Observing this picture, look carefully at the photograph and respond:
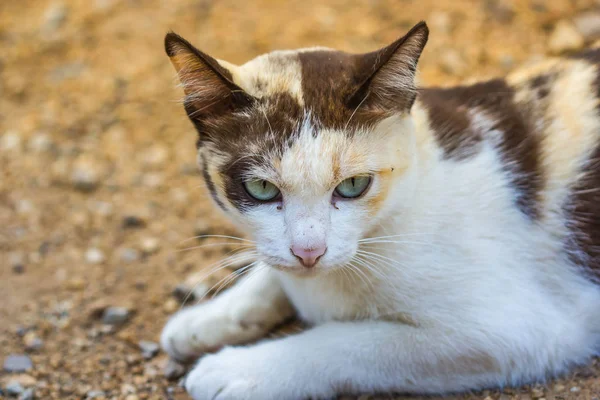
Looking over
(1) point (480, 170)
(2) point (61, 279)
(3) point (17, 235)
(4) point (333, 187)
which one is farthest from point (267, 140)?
(3) point (17, 235)

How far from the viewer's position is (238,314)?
274 cm

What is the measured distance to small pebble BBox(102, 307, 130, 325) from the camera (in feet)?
9.89

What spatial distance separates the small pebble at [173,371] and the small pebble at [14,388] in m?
0.53

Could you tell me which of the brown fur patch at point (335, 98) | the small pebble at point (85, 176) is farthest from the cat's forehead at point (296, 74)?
the small pebble at point (85, 176)

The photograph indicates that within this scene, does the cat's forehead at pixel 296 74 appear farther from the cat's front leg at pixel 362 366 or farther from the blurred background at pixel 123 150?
the blurred background at pixel 123 150

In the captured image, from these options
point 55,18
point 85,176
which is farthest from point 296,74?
point 55,18

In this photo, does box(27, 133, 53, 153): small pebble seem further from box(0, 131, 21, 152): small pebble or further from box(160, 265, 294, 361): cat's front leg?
box(160, 265, 294, 361): cat's front leg

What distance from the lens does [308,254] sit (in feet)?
6.55

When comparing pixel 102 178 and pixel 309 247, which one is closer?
pixel 309 247

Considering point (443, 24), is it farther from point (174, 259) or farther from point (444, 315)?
point (444, 315)

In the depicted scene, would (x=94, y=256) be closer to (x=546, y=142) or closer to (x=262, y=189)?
(x=262, y=189)

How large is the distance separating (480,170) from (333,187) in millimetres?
649

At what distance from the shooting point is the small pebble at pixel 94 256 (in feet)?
11.3

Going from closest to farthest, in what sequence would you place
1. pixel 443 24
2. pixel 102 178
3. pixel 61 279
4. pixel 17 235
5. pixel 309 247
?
pixel 309 247 < pixel 61 279 < pixel 17 235 < pixel 102 178 < pixel 443 24
